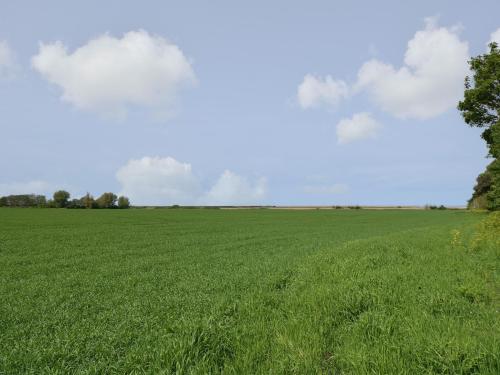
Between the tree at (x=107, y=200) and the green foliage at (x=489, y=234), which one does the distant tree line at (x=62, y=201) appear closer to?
the tree at (x=107, y=200)

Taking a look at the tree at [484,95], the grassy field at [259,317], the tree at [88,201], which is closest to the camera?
the grassy field at [259,317]

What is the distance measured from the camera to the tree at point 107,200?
147988 mm

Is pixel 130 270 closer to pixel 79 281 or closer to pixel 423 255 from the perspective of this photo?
pixel 79 281

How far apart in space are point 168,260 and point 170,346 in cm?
1143

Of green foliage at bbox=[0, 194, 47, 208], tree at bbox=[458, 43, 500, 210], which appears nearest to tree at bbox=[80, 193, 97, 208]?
green foliage at bbox=[0, 194, 47, 208]

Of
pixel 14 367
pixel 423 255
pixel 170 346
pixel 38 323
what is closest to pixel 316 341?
pixel 170 346

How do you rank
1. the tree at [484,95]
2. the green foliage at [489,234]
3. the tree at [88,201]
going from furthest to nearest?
1. the tree at [88,201]
2. the tree at [484,95]
3. the green foliage at [489,234]

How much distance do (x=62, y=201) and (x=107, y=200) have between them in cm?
1721

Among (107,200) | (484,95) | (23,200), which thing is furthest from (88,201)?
(484,95)

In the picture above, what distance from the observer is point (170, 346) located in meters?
6.00

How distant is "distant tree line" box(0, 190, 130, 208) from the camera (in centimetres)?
14162

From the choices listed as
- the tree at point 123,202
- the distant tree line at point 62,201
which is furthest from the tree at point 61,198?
the tree at point 123,202

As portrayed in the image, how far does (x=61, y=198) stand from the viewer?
146m

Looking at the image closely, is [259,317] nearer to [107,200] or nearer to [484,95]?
[484,95]
